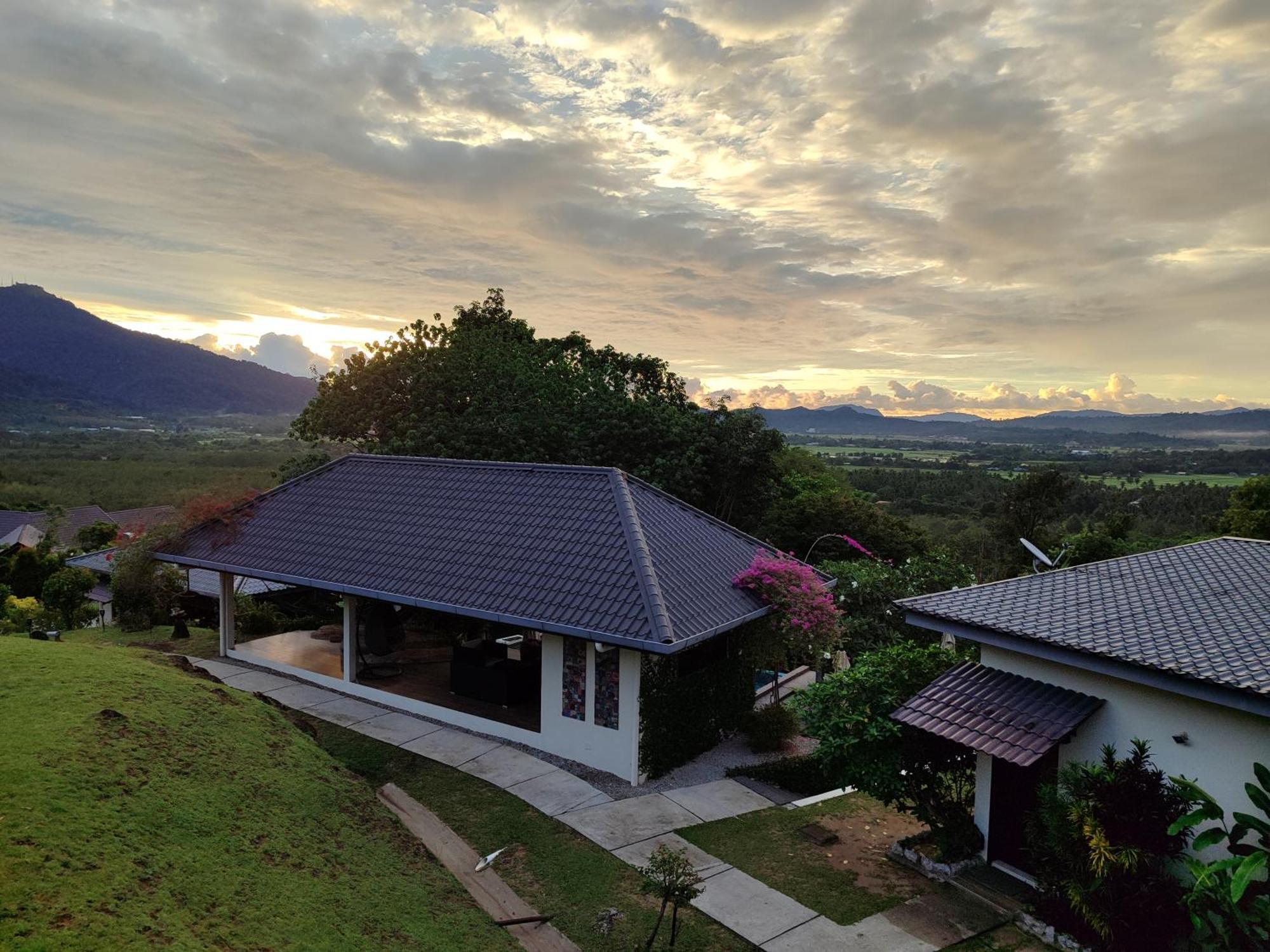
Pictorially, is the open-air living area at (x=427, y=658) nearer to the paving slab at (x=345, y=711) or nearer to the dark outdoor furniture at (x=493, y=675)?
the dark outdoor furniture at (x=493, y=675)

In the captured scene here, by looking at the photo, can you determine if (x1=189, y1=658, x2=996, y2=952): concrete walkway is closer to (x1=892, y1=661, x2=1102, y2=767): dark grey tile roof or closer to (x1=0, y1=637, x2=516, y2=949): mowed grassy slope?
(x1=892, y1=661, x2=1102, y2=767): dark grey tile roof

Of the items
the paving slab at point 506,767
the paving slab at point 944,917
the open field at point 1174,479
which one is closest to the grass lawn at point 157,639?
the paving slab at point 506,767

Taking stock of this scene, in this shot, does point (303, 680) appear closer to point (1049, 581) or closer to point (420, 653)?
point (420, 653)

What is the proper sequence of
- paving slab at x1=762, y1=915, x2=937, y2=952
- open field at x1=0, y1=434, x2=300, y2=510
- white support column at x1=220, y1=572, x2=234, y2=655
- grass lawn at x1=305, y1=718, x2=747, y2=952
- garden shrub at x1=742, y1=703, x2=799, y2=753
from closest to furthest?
paving slab at x1=762, y1=915, x2=937, y2=952, grass lawn at x1=305, y1=718, x2=747, y2=952, garden shrub at x1=742, y1=703, x2=799, y2=753, white support column at x1=220, y1=572, x2=234, y2=655, open field at x1=0, y1=434, x2=300, y2=510

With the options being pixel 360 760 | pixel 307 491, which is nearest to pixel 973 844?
pixel 360 760

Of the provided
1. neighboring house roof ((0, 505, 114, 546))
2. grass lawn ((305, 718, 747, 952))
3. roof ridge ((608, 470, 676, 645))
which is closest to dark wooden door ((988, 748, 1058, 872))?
grass lawn ((305, 718, 747, 952))

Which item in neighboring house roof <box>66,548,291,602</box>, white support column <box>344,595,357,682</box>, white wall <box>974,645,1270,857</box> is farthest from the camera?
neighboring house roof <box>66,548,291,602</box>
